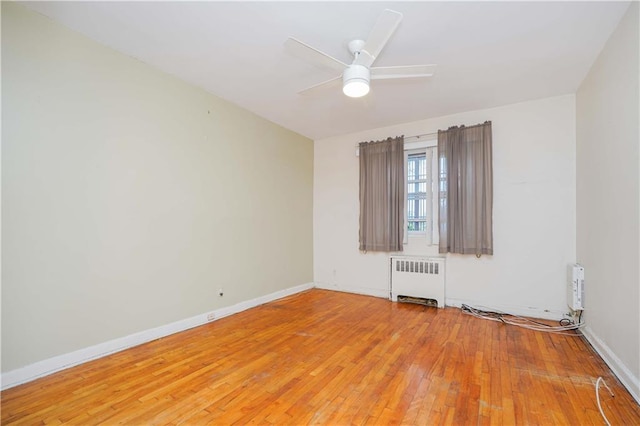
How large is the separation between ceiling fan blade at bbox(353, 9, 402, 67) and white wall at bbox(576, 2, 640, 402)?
167 centimetres

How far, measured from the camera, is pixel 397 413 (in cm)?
178

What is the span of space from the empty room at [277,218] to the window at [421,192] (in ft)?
0.11

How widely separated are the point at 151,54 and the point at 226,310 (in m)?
2.87

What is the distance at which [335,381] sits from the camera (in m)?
2.14

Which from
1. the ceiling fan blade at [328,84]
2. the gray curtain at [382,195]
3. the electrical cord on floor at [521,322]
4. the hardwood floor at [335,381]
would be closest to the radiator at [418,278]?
the gray curtain at [382,195]

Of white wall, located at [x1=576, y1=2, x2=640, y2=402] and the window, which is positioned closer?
white wall, located at [x1=576, y1=2, x2=640, y2=402]

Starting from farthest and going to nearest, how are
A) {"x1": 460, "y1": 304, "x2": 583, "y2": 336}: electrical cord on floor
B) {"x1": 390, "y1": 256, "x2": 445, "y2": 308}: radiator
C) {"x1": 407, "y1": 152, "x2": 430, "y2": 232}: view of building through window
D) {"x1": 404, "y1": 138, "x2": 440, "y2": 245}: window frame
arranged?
{"x1": 407, "y1": 152, "x2": 430, "y2": 232}: view of building through window, {"x1": 404, "y1": 138, "x2": 440, "y2": 245}: window frame, {"x1": 390, "y1": 256, "x2": 445, "y2": 308}: radiator, {"x1": 460, "y1": 304, "x2": 583, "y2": 336}: electrical cord on floor

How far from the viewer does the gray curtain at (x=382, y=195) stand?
4422 mm

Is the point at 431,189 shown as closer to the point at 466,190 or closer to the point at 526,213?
the point at 466,190

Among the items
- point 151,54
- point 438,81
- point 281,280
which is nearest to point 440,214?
point 438,81

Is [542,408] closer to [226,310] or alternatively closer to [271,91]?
[226,310]

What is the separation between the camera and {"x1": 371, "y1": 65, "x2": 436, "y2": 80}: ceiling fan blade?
2.35 metres

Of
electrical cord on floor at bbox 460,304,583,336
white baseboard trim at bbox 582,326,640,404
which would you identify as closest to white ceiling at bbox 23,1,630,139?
white baseboard trim at bbox 582,326,640,404

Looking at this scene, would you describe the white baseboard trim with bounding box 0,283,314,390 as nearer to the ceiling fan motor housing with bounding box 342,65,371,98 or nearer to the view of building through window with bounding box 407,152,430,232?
the view of building through window with bounding box 407,152,430,232
